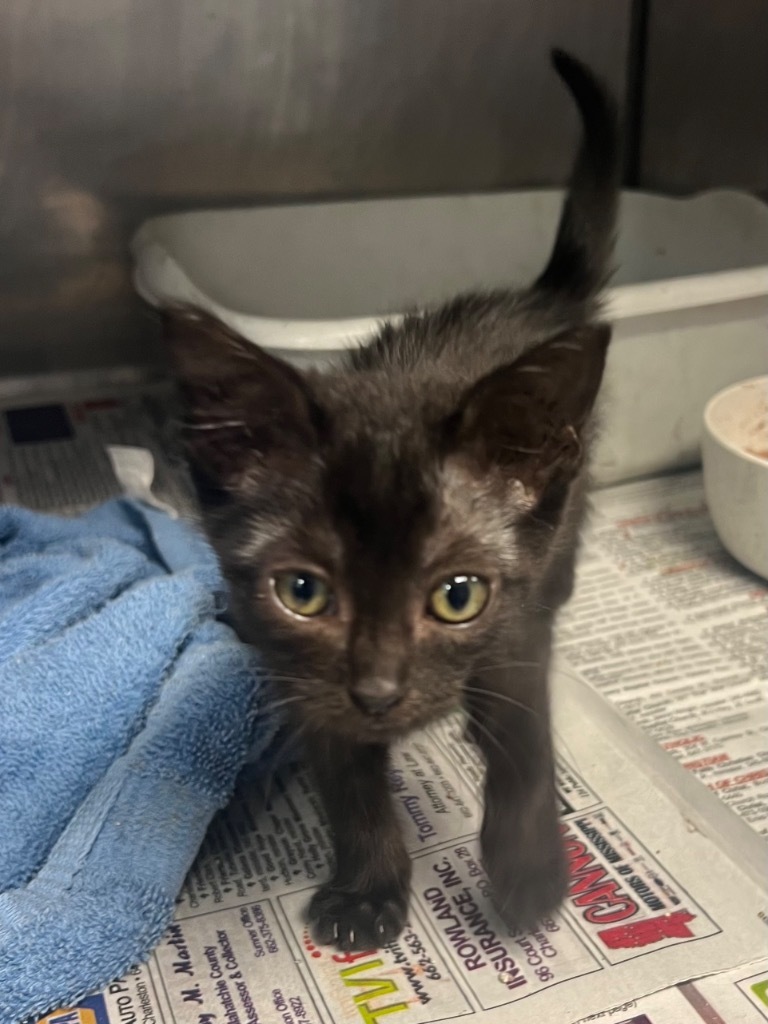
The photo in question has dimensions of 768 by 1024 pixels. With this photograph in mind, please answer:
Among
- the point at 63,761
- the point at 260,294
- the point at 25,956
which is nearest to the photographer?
the point at 25,956

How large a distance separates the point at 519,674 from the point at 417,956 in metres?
0.21

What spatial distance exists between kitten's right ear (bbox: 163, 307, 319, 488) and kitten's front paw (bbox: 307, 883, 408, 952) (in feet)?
1.05

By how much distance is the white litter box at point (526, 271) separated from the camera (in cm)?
122

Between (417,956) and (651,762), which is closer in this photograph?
(417,956)

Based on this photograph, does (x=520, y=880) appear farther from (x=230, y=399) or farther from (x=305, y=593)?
(x=230, y=399)

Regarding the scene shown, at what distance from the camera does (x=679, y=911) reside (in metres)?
0.76

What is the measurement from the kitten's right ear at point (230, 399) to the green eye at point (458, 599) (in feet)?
0.38

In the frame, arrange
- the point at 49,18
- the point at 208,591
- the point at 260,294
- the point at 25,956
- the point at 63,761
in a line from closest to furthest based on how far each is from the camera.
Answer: the point at 25,956, the point at 63,761, the point at 208,591, the point at 49,18, the point at 260,294

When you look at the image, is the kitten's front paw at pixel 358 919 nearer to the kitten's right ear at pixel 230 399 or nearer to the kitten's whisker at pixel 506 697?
the kitten's whisker at pixel 506 697

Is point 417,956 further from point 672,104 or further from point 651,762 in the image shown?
point 672,104

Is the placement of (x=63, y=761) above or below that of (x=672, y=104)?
below

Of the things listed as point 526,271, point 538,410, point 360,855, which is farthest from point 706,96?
point 360,855

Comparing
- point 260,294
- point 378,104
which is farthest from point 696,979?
point 378,104

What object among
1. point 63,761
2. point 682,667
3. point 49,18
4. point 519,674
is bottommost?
point 682,667
